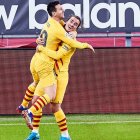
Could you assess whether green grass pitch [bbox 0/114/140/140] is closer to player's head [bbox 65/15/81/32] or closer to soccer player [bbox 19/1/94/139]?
soccer player [bbox 19/1/94/139]

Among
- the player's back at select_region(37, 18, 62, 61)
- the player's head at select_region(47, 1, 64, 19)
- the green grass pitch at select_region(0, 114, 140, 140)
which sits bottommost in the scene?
the green grass pitch at select_region(0, 114, 140, 140)

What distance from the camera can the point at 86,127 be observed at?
1227 centimetres

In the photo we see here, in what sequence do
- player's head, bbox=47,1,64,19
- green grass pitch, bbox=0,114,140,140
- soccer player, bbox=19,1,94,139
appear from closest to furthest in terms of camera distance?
soccer player, bbox=19,1,94,139 → player's head, bbox=47,1,64,19 → green grass pitch, bbox=0,114,140,140

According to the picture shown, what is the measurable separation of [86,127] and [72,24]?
275cm

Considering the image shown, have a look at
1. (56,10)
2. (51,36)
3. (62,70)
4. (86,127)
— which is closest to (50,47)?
(51,36)

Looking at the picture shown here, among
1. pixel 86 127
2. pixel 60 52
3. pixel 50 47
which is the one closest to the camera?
pixel 60 52

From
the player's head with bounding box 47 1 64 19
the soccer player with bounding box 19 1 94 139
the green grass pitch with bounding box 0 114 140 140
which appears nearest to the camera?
the soccer player with bounding box 19 1 94 139

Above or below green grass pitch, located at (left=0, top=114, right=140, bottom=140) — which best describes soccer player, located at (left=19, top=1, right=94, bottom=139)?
above

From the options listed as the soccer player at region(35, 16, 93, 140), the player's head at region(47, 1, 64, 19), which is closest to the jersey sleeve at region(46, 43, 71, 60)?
the soccer player at region(35, 16, 93, 140)

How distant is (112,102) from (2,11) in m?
3.35

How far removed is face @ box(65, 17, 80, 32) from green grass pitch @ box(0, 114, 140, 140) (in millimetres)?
1760

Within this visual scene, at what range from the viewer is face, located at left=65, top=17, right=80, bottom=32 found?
1004cm

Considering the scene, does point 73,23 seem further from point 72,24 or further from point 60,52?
point 60,52

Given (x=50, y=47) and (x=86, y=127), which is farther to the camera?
(x=86, y=127)
